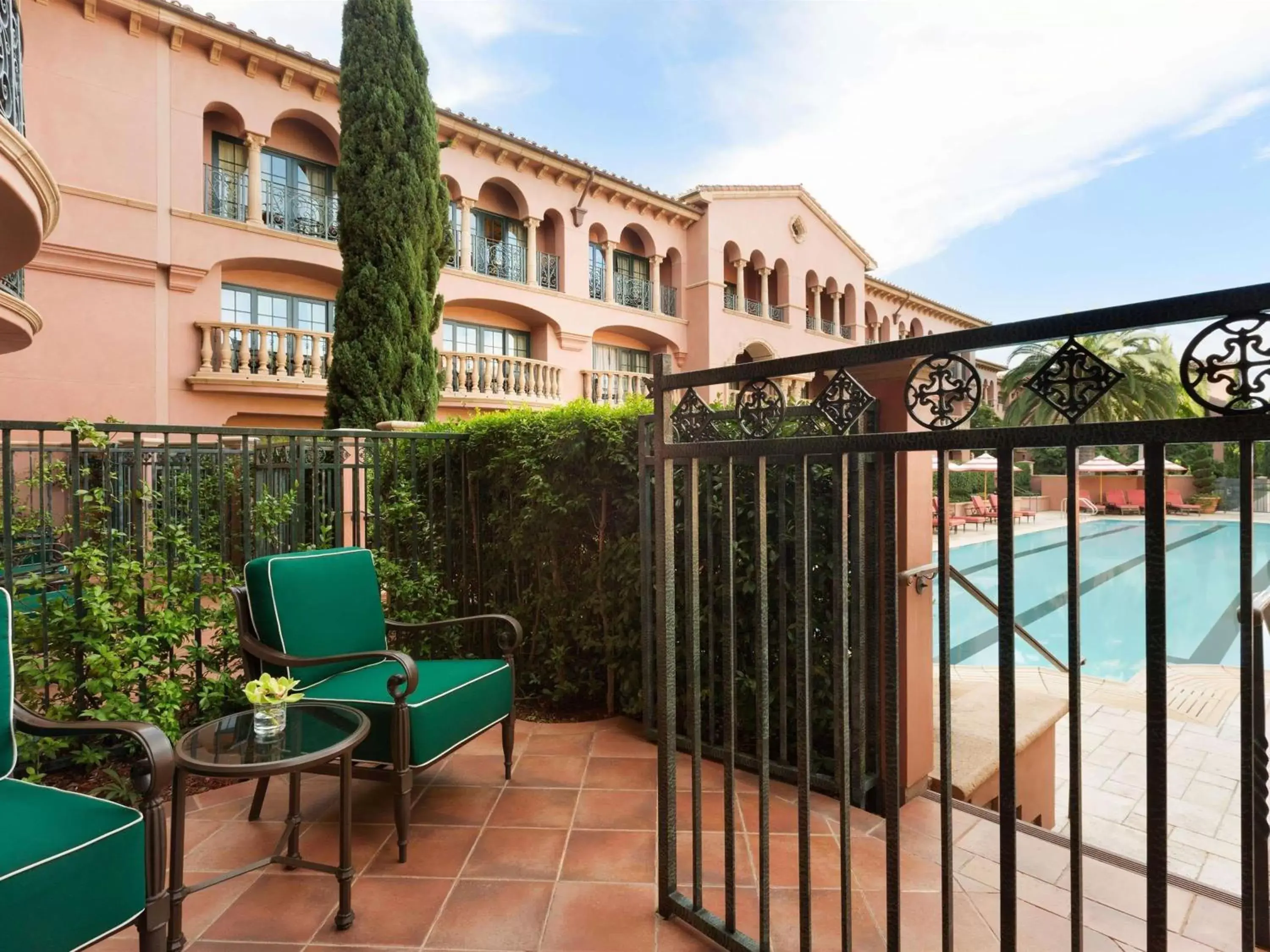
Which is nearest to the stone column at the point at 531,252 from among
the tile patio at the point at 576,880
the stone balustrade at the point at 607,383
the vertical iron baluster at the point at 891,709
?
the stone balustrade at the point at 607,383

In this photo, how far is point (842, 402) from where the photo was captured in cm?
151

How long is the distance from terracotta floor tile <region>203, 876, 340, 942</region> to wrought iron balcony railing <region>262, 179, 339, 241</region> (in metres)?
10.6

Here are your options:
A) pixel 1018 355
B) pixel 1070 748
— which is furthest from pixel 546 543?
pixel 1018 355

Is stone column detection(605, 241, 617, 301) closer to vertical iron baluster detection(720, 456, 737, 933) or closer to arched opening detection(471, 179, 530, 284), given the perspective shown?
arched opening detection(471, 179, 530, 284)

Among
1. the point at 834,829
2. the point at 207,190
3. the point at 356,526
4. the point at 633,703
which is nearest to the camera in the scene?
the point at 834,829

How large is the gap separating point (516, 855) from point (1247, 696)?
218cm

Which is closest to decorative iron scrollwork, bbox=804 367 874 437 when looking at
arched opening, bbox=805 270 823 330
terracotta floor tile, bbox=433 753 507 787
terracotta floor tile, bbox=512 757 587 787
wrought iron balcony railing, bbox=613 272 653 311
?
terracotta floor tile, bbox=512 757 587 787

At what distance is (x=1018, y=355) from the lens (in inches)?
740

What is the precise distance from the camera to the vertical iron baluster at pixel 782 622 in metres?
2.76

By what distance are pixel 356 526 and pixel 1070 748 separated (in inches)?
143

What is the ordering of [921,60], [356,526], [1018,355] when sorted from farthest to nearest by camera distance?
[1018,355] → [921,60] → [356,526]

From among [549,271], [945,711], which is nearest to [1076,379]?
[945,711]

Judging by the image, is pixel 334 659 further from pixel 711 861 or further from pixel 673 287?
pixel 673 287

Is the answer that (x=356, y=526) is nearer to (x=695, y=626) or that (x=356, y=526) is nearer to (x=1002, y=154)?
(x=695, y=626)
